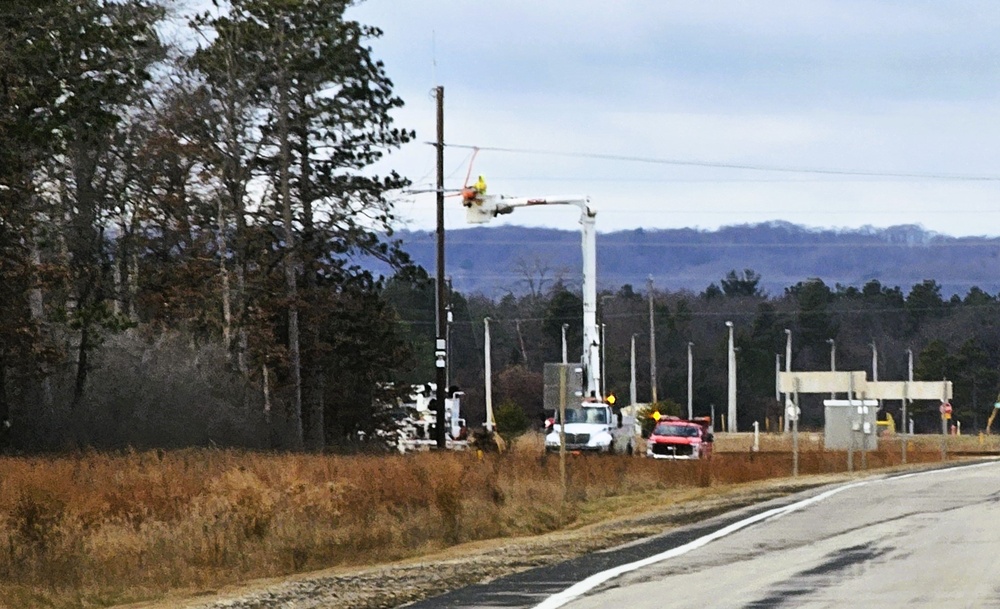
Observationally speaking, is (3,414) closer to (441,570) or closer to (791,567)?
(441,570)

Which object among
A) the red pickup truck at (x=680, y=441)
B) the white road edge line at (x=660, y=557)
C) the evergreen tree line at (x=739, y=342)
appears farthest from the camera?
the evergreen tree line at (x=739, y=342)

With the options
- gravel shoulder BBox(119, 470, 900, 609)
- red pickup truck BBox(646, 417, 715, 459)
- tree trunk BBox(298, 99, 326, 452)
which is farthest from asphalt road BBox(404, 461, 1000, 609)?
tree trunk BBox(298, 99, 326, 452)

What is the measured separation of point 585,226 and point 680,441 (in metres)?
7.22

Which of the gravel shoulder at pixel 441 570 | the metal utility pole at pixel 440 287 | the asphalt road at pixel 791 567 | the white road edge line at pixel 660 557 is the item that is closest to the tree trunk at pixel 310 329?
the metal utility pole at pixel 440 287

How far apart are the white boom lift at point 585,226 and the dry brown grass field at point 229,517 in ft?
65.6

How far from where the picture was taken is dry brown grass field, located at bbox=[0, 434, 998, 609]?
17188mm

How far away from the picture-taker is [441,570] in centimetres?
1694

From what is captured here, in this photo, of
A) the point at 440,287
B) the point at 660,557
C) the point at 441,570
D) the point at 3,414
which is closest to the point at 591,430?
the point at 440,287

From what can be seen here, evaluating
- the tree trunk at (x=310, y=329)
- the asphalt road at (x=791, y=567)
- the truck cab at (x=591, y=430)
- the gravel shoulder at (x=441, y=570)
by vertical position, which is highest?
the tree trunk at (x=310, y=329)

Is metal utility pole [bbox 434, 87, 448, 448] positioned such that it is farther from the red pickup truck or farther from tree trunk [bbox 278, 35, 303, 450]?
the red pickup truck

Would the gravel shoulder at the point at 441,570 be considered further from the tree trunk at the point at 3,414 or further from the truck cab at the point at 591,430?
the truck cab at the point at 591,430

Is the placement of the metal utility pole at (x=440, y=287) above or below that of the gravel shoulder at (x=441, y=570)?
above

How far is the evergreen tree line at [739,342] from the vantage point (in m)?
140

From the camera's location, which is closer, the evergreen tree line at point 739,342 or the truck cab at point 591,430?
the truck cab at point 591,430
